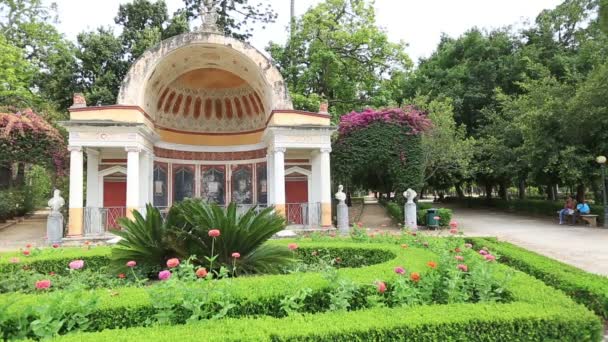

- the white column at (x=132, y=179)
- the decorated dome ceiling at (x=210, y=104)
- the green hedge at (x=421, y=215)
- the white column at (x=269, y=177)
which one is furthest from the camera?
the decorated dome ceiling at (x=210, y=104)

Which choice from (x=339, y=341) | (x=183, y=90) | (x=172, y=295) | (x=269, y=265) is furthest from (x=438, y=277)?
(x=183, y=90)

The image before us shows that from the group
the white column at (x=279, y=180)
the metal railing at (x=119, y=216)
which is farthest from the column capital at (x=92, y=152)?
the white column at (x=279, y=180)

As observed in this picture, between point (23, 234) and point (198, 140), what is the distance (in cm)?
836

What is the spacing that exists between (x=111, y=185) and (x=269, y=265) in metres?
12.8

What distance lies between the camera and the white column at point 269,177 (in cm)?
1758

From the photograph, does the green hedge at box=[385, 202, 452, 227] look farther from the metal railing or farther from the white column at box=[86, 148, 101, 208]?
the white column at box=[86, 148, 101, 208]

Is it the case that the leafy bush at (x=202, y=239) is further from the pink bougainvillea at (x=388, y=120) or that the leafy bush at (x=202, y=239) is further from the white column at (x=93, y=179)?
the pink bougainvillea at (x=388, y=120)

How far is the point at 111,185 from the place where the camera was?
16797 mm

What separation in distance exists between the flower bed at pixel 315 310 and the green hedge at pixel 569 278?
109 centimetres

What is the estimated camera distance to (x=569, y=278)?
6070 millimetres

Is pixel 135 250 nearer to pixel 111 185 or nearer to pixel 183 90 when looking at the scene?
pixel 111 185

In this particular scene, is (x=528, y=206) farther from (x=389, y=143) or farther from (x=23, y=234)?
(x=23, y=234)

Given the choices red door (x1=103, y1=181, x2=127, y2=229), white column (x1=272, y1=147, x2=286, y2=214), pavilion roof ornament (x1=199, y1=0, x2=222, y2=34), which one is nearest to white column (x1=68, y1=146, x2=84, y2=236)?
red door (x1=103, y1=181, x2=127, y2=229)

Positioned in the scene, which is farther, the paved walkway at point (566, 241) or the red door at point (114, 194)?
the red door at point (114, 194)
